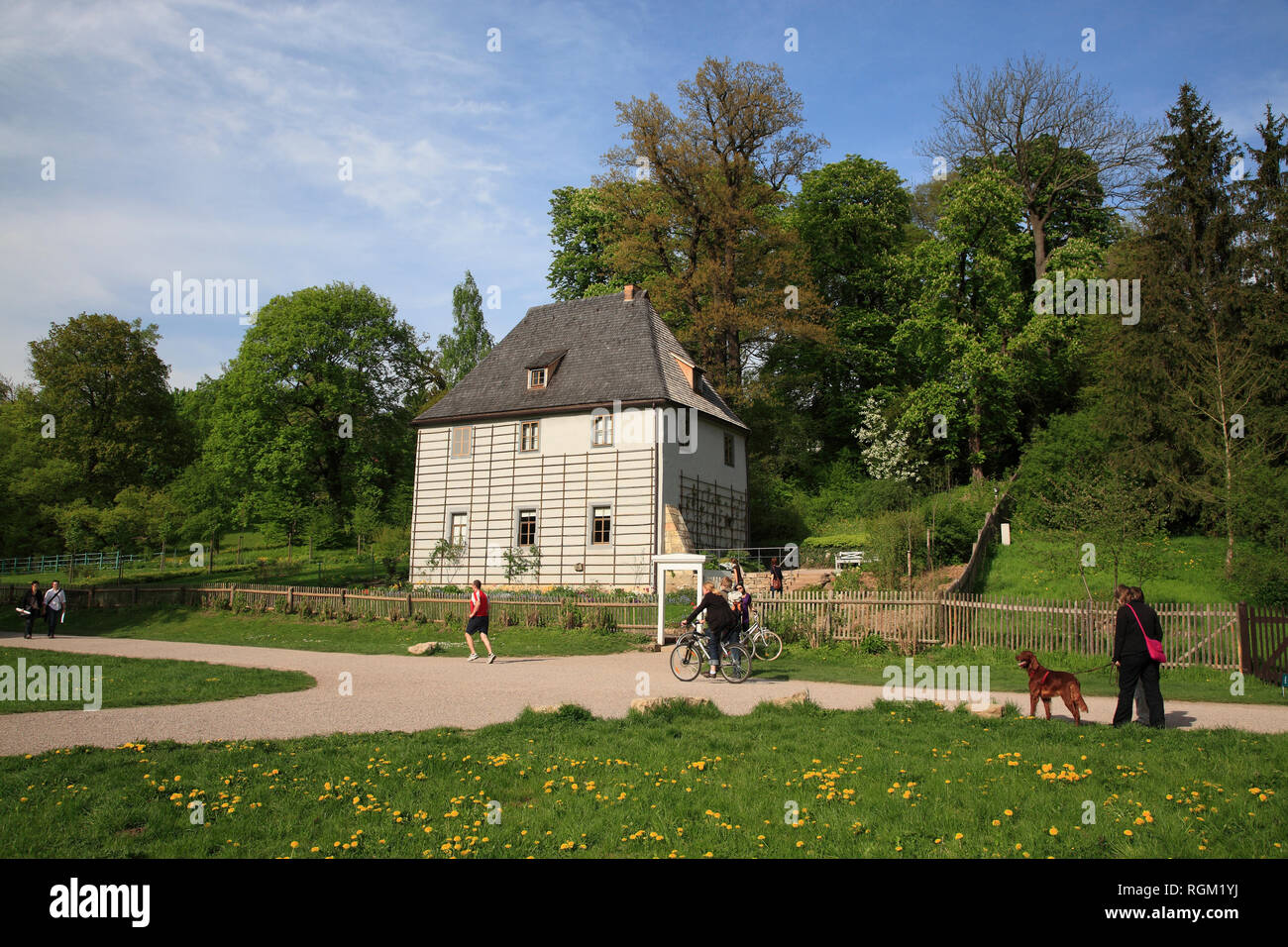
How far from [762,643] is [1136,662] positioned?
31.2 ft

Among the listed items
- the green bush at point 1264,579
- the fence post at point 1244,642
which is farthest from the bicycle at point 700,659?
the green bush at point 1264,579

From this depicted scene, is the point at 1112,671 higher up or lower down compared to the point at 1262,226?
lower down

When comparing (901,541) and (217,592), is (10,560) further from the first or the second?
(901,541)

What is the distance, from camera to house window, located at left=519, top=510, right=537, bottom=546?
110ft

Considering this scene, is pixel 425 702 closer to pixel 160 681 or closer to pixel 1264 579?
pixel 160 681

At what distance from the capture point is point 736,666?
15.6 m

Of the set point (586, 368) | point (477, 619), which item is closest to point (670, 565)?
point (477, 619)

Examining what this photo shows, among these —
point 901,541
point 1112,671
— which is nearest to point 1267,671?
point 1112,671

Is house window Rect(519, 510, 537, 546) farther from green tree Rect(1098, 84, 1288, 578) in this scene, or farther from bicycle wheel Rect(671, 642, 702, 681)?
green tree Rect(1098, 84, 1288, 578)

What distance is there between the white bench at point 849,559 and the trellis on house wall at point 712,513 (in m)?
5.38

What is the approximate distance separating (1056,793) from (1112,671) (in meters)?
10.7

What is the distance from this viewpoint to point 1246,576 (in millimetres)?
22922
